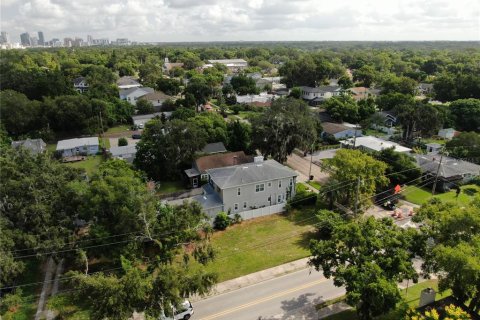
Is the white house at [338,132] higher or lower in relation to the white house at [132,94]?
lower

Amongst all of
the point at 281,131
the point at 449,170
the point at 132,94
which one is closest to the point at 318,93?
the point at 132,94

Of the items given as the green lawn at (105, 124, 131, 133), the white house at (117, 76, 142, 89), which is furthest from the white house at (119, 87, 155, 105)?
the green lawn at (105, 124, 131, 133)

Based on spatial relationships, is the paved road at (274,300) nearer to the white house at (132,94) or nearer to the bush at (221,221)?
the bush at (221,221)

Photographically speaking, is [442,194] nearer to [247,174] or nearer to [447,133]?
[247,174]

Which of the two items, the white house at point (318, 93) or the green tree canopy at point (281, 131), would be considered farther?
the white house at point (318, 93)

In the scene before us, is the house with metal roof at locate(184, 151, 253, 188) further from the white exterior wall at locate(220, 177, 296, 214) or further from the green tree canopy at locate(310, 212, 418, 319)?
the green tree canopy at locate(310, 212, 418, 319)

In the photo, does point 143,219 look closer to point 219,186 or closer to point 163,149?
point 219,186

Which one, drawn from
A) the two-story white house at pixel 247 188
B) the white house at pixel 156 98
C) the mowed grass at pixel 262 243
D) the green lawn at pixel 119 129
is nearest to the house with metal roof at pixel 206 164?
the two-story white house at pixel 247 188
